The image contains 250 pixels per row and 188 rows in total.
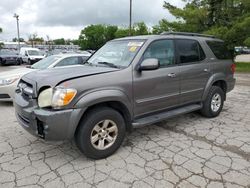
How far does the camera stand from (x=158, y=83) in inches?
155

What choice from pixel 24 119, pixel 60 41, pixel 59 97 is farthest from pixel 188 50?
pixel 60 41

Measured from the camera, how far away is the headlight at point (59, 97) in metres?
3.00

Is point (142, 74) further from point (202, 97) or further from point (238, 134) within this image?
point (238, 134)

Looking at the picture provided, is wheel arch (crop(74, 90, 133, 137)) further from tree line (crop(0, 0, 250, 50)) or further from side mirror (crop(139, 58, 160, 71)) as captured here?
tree line (crop(0, 0, 250, 50))

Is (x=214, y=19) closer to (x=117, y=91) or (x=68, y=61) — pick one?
(x=68, y=61)

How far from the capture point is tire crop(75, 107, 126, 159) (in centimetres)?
320

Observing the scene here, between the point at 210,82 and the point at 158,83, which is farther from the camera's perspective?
the point at 210,82

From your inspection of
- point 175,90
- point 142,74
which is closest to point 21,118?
point 142,74

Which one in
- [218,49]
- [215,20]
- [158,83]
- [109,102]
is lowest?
[109,102]

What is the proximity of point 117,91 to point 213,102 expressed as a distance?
2.83 meters

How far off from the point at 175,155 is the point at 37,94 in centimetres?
219

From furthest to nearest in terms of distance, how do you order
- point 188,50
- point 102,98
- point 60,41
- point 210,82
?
point 60,41 < point 210,82 < point 188,50 < point 102,98

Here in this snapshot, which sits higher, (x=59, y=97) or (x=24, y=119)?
(x=59, y=97)

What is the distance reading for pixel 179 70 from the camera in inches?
170
